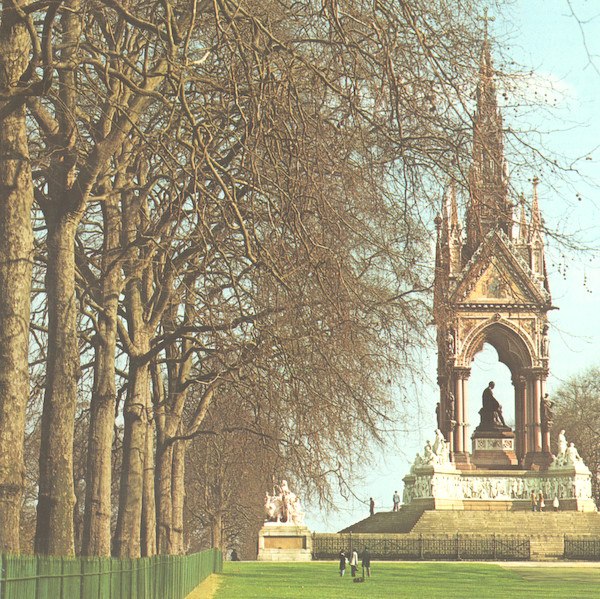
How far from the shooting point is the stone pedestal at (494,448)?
49750 millimetres

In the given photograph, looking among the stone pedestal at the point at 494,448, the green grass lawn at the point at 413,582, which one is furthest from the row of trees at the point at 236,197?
the stone pedestal at the point at 494,448

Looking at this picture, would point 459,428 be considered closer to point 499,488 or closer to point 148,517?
point 499,488

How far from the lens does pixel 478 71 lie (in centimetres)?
1073

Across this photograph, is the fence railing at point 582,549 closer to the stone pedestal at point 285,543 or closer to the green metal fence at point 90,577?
the stone pedestal at point 285,543

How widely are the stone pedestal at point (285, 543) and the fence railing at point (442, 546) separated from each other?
1586 mm

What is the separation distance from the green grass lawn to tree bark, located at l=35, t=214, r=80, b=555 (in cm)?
1080

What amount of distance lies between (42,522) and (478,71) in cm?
615

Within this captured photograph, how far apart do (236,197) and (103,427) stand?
5.80 meters

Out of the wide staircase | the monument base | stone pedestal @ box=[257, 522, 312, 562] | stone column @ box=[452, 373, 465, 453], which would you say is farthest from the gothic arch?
stone pedestal @ box=[257, 522, 312, 562]

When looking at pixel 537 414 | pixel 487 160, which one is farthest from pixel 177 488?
pixel 537 414

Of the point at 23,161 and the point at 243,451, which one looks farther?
the point at 243,451

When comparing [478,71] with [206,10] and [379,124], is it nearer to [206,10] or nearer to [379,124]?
[379,124]

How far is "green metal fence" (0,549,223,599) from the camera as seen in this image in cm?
741

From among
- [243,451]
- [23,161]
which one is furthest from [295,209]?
[243,451]
